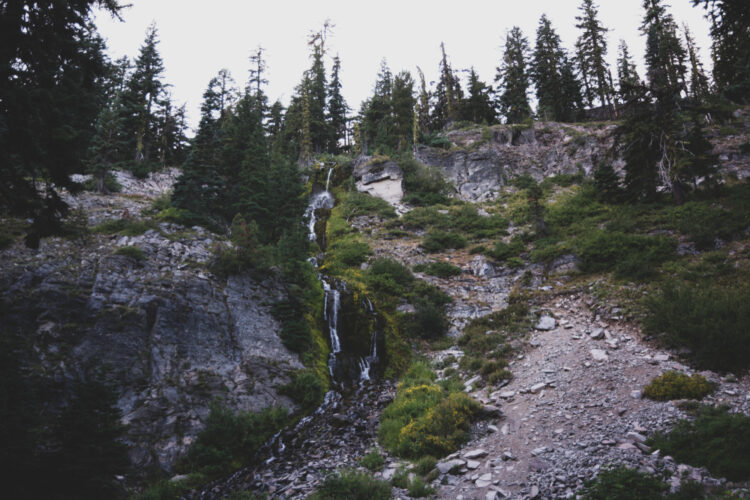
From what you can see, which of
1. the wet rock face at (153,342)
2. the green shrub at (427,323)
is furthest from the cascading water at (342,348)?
the wet rock face at (153,342)

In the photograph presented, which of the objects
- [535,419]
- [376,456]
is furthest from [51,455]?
[535,419]

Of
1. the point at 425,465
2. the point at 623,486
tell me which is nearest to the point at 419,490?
the point at 425,465

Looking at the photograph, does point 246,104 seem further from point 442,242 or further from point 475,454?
point 475,454

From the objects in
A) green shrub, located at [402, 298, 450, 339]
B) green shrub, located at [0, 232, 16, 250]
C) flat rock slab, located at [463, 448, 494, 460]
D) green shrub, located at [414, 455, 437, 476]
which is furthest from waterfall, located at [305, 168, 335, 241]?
flat rock slab, located at [463, 448, 494, 460]

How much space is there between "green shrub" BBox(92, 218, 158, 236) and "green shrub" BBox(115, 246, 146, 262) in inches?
83.4

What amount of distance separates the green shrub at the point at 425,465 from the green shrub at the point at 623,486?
12.2 ft

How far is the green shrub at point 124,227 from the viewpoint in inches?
675

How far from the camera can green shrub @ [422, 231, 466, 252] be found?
90.6 feet

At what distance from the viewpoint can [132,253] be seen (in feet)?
50.7

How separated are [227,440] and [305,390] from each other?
335cm

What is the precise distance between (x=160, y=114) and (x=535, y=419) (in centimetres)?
5086

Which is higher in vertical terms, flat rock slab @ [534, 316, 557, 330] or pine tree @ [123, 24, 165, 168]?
pine tree @ [123, 24, 165, 168]

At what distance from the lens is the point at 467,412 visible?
36.1 feet

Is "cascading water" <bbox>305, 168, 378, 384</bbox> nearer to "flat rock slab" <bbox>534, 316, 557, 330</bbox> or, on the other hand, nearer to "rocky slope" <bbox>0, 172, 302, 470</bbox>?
"rocky slope" <bbox>0, 172, 302, 470</bbox>
